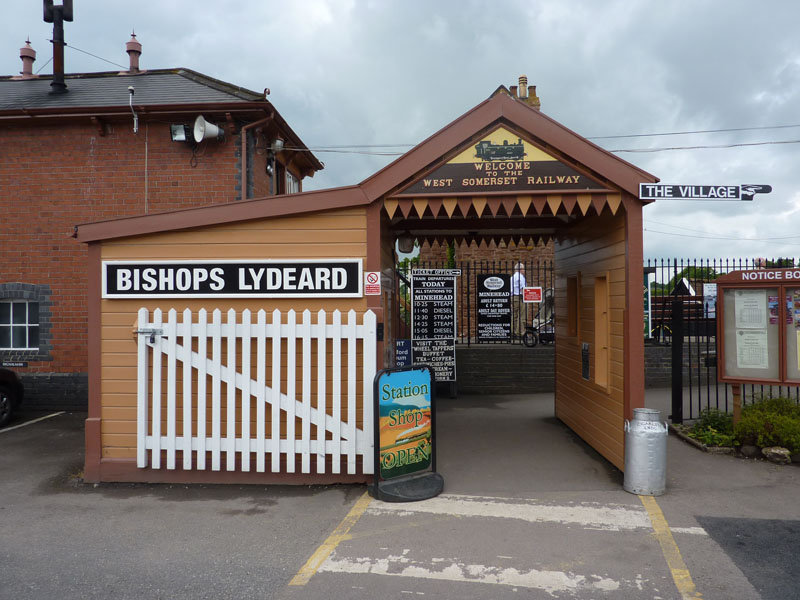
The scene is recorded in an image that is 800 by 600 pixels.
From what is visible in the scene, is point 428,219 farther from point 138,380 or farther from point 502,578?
point 502,578

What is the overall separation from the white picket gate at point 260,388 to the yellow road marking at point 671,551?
2650mm

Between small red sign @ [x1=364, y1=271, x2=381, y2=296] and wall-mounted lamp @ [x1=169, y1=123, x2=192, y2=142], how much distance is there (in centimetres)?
644

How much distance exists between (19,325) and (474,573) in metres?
10.7

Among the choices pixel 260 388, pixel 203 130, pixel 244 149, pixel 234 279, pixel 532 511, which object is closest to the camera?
pixel 532 511

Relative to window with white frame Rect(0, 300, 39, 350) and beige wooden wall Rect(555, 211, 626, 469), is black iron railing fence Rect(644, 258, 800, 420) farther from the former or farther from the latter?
window with white frame Rect(0, 300, 39, 350)

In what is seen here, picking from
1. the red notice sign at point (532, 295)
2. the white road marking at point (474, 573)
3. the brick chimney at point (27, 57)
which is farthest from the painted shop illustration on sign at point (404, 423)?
the brick chimney at point (27, 57)

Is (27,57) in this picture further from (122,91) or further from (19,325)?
(19,325)

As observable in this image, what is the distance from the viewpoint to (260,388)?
5.92m

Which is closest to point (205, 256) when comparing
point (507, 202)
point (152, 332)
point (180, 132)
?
point (152, 332)

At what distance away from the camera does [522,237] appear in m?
9.47

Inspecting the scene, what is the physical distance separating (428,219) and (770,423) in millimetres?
4962

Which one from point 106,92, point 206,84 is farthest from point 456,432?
point 106,92

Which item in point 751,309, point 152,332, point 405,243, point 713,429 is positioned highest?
point 405,243

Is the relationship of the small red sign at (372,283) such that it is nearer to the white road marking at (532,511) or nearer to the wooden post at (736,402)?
the white road marking at (532,511)
